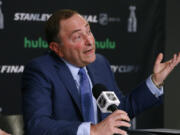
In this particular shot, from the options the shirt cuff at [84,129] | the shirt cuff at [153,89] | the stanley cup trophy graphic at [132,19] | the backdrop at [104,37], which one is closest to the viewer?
the shirt cuff at [84,129]

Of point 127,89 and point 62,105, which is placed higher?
point 62,105

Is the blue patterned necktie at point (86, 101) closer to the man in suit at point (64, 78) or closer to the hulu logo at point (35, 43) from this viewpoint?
the man in suit at point (64, 78)

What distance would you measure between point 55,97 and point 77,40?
1.10ft

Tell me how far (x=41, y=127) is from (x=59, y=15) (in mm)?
633

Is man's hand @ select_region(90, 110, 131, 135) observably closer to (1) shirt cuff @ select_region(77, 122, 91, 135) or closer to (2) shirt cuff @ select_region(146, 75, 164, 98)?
(1) shirt cuff @ select_region(77, 122, 91, 135)

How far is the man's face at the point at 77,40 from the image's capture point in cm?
209

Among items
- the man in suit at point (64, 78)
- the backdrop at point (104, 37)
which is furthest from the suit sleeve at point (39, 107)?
the backdrop at point (104, 37)

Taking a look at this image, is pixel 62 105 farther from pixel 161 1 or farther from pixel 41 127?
pixel 161 1

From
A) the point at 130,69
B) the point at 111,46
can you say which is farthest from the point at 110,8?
the point at 130,69

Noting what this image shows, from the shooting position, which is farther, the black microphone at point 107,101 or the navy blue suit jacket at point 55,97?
the navy blue suit jacket at point 55,97

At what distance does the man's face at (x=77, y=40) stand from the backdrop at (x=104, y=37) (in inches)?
73.5

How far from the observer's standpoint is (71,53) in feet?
7.02

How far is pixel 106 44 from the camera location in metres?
4.32

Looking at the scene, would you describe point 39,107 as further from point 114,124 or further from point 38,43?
point 38,43
